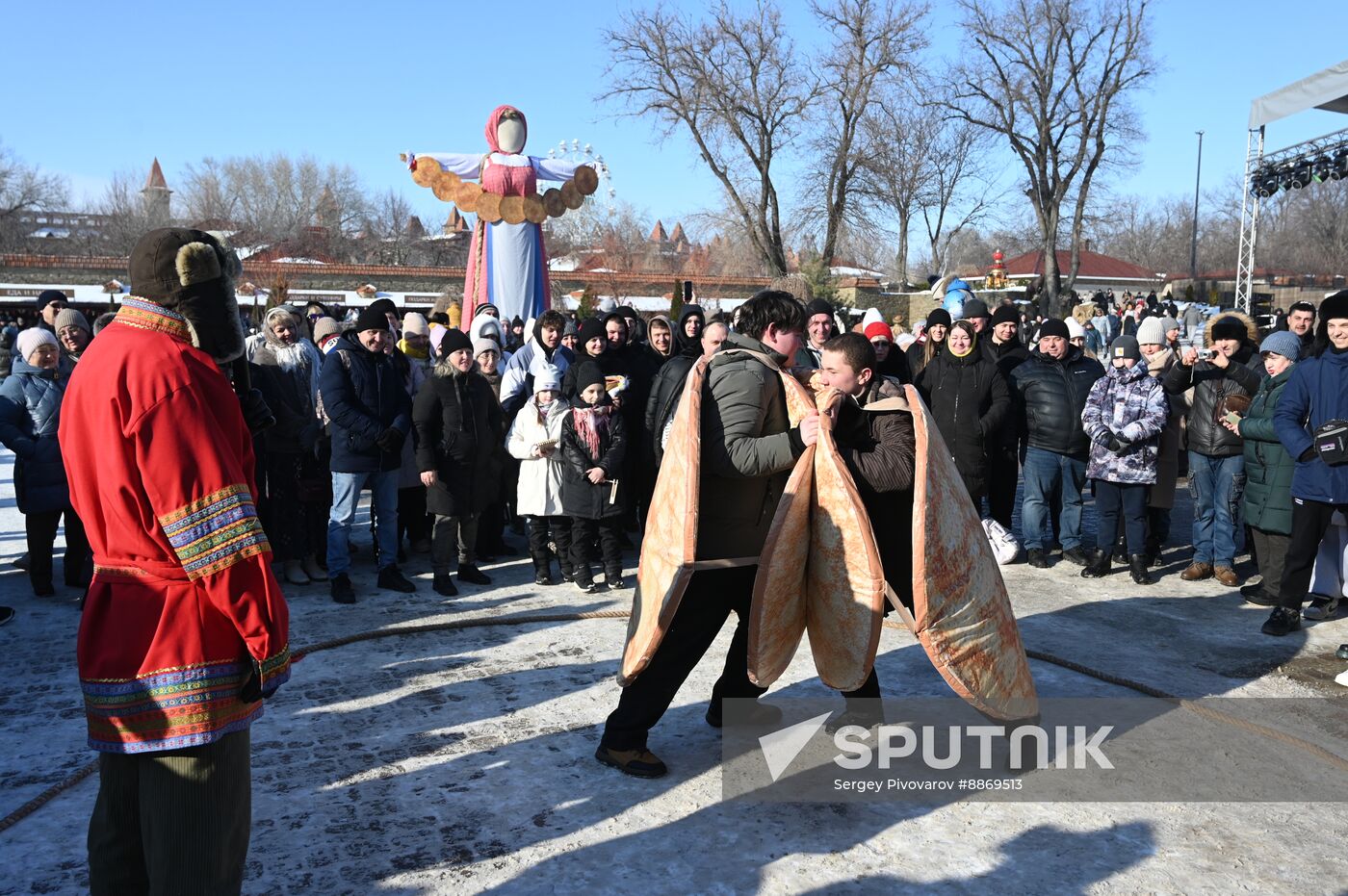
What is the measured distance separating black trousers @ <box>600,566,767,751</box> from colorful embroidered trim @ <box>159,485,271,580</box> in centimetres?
190

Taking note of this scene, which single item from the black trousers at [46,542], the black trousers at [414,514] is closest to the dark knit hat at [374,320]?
the black trousers at [414,514]

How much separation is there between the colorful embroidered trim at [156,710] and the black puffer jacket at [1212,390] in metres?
6.84

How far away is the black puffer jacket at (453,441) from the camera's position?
6.88m

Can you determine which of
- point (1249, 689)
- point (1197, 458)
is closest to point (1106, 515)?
point (1197, 458)

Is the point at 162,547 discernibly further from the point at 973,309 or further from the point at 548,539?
the point at 973,309

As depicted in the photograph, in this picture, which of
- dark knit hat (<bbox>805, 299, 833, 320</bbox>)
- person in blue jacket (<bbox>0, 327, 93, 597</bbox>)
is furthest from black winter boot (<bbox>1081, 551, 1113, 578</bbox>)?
person in blue jacket (<bbox>0, 327, 93, 597</bbox>)

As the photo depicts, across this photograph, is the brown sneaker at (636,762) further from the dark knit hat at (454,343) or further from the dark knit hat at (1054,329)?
the dark knit hat at (1054,329)

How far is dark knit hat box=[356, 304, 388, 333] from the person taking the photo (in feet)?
22.2

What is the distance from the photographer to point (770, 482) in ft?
13.2

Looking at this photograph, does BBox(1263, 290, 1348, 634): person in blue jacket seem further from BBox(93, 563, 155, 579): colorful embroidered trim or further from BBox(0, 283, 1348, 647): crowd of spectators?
BBox(93, 563, 155, 579): colorful embroidered trim

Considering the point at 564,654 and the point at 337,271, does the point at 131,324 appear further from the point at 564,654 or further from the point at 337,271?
the point at 337,271

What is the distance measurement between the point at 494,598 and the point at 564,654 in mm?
1375

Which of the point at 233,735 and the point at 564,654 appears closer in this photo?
the point at 233,735

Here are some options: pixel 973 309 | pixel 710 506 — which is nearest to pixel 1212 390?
pixel 973 309
